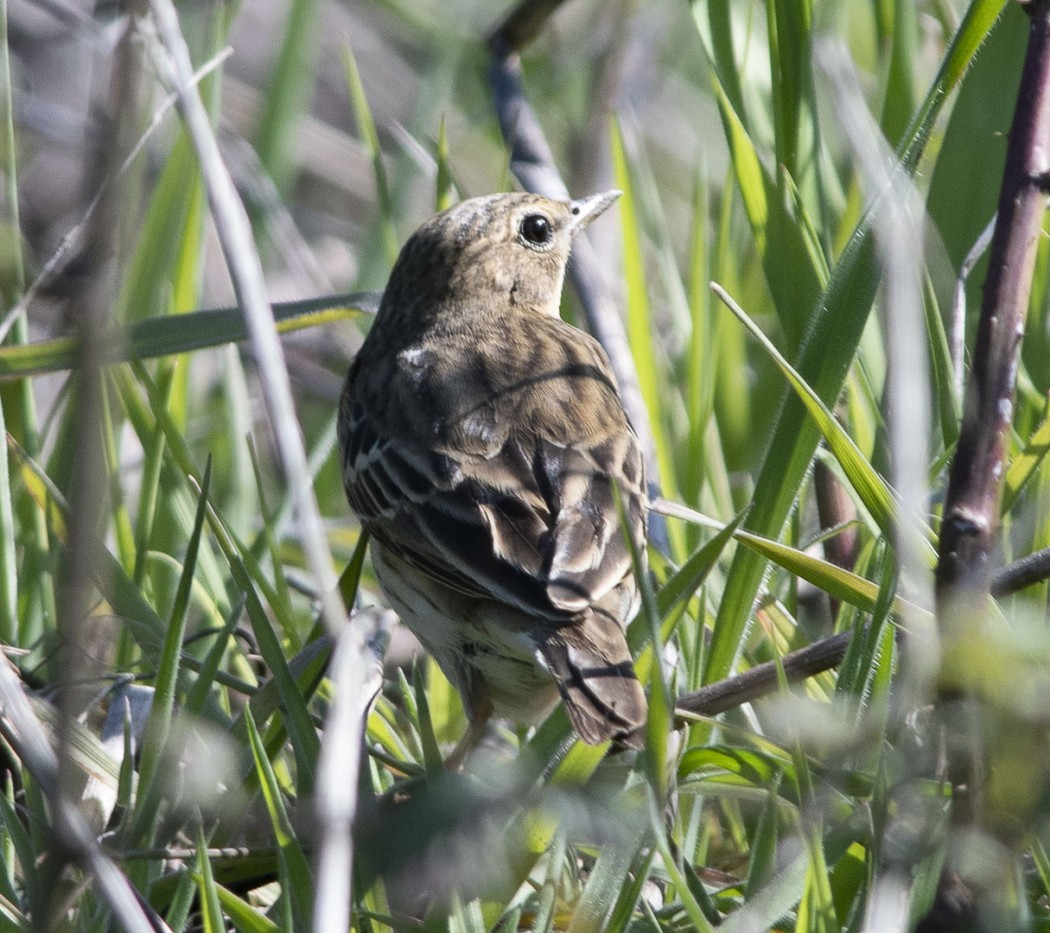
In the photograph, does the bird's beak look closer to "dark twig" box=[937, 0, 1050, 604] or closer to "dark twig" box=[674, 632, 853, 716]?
"dark twig" box=[937, 0, 1050, 604]

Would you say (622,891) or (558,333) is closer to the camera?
(622,891)

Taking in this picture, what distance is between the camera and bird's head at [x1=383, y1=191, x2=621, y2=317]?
3.91 m

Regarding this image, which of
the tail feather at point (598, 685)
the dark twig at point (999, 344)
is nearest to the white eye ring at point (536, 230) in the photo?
the tail feather at point (598, 685)

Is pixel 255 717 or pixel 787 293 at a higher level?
pixel 787 293

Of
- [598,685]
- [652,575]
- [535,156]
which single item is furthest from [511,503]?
[535,156]

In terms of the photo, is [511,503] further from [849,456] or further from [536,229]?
[536,229]

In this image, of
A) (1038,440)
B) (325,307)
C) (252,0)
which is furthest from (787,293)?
(252,0)

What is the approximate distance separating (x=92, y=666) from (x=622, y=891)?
1387 mm

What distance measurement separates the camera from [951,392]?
8.76 feet

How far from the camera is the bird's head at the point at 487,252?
3.91 m

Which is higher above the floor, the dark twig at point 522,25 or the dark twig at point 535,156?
the dark twig at point 522,25

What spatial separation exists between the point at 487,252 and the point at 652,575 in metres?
1.31

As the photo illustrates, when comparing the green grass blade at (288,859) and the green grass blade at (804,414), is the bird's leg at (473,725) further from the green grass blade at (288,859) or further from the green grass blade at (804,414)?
the green grass blade at (288,859)

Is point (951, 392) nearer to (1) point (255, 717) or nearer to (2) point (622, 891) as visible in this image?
(2) point (622, 891)
